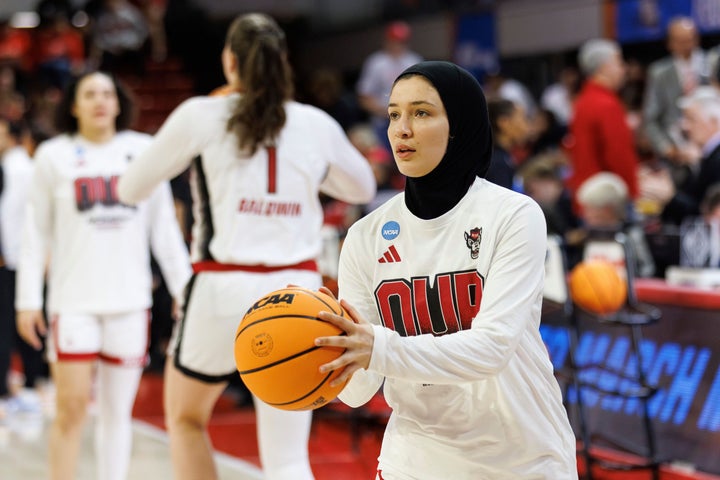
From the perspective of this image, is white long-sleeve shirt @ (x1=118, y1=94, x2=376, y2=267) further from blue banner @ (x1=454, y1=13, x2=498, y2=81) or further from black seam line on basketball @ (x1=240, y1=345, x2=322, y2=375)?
blue banner @ (x1=454, y1=13, x2=498, y2=81)

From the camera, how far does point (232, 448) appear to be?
747 cm

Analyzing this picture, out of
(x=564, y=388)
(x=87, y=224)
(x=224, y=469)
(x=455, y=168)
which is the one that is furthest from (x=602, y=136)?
(x=455, y=168)

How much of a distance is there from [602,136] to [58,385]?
5476 millimetres

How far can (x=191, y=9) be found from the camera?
17125 millimetres

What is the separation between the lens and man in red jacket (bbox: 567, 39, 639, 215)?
9266 mm

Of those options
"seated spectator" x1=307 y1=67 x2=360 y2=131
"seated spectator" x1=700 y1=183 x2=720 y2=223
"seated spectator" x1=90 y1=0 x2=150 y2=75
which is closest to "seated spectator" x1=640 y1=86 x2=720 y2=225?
"seated spectator" x1=700 y1=183 x2=720 y2=223

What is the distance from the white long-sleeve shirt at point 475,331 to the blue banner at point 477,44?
1129 centimetres

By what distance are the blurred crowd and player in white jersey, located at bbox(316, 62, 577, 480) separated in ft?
5.65

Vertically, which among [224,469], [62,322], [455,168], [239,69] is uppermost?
[239,69]

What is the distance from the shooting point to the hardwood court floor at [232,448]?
263 inches

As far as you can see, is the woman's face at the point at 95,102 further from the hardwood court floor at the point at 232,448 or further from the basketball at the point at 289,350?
the basketball at the point at 289,350

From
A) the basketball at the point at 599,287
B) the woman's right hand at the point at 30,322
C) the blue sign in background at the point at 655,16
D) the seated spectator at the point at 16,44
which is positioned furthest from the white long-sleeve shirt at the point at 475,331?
the seated spectator at the point at 16,44

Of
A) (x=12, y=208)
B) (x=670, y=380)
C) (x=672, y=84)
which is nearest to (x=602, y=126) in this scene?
(x=672, y=84)

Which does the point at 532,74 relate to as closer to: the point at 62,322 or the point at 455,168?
the point at 62,322
